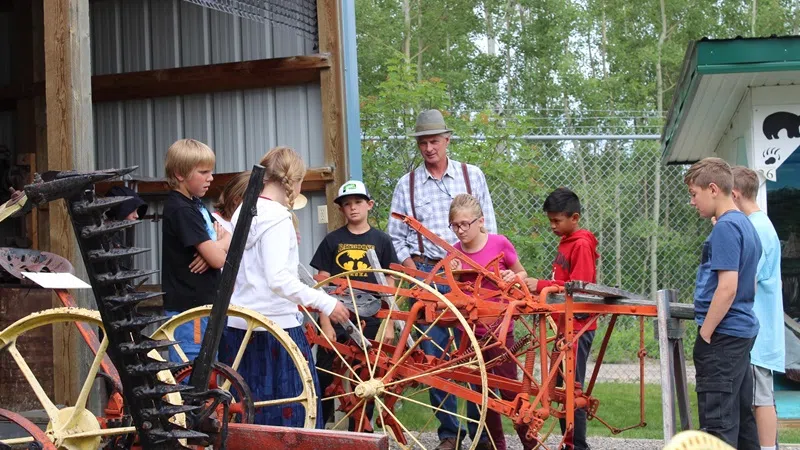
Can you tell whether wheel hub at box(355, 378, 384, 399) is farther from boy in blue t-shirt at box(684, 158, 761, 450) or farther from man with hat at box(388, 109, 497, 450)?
man with hat at box(388, 109, 497, 450)

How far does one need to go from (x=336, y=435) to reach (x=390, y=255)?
3.14 meters

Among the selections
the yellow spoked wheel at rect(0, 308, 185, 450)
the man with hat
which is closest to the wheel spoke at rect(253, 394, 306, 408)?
the yellow spoked wheel at rect(0, 308, 185, 450)

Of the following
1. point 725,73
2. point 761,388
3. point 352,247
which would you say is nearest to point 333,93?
point 352,247

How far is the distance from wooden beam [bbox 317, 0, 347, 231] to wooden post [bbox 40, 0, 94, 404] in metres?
2.68

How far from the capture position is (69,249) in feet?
17.8

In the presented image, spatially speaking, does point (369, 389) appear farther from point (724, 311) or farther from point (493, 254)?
point (724, 311)

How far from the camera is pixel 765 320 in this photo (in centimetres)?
563

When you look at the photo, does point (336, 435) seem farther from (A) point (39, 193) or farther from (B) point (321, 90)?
(B) point (321, 90)

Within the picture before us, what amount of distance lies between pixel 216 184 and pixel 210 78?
89cm

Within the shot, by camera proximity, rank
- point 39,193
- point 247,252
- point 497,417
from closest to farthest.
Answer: point 39,193
point 247,252
point 497,417

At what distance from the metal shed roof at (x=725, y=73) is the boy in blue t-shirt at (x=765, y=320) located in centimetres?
139

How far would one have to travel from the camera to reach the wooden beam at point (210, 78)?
26.7 ft

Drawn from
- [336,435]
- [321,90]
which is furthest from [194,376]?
[321,90]

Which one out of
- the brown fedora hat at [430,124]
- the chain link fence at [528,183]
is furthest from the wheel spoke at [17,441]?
the chain link fence at [528,183]
